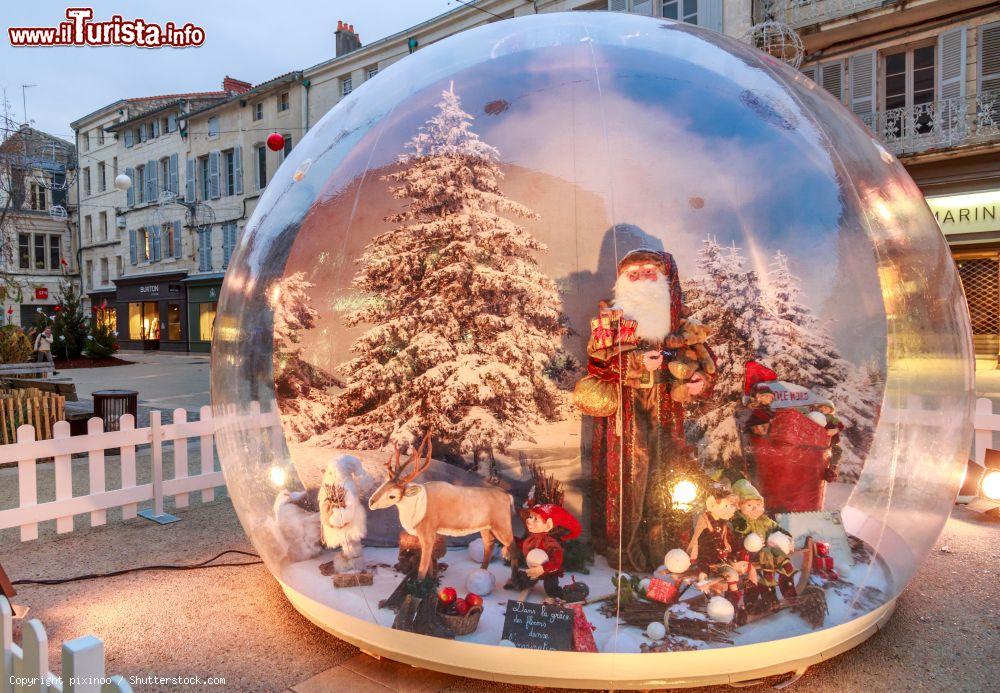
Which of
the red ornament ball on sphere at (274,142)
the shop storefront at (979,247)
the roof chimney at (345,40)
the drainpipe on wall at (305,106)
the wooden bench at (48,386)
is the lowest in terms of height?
the wooden bench at (48,386)

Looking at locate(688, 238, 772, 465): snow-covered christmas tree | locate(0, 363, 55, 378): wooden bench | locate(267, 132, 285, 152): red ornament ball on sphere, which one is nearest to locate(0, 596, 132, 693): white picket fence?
locate(688, 238, 772, 465): snow-covered christmas tree

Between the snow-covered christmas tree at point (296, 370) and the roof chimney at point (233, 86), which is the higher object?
the roof chimney at point (233, 86)

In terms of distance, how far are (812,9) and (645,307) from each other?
59.8 ft

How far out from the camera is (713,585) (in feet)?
8.25

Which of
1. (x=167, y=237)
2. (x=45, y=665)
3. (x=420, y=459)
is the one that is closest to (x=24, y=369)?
(x=45, y=665)

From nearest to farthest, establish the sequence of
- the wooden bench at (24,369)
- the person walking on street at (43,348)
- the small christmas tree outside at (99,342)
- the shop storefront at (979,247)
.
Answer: the wooden bench at (24,369) < the shop storefront at (979,247) < the person walking on street at (43,348) < the small christmas tree outside at (99,342)

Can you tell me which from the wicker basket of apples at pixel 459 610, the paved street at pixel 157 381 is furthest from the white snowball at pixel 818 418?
the paved street at pixel 157 381

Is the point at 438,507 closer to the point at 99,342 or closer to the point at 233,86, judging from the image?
the point at 99,342

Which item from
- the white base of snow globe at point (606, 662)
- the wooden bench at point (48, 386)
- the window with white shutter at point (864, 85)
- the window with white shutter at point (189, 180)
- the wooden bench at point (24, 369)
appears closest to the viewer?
the white base of snow globe at point (606, 662)

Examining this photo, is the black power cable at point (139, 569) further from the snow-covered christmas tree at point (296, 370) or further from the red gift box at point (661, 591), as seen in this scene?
the red gift box at point (661, 591)

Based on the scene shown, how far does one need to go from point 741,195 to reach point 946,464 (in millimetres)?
1744

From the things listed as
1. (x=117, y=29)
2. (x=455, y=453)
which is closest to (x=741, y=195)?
(x=455, y=453)

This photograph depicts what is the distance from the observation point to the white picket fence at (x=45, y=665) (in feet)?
6.19

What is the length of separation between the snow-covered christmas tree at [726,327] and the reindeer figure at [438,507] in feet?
2.62
